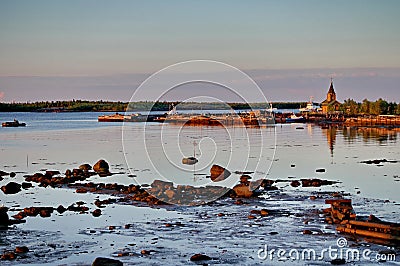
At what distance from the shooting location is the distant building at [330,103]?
121 meters

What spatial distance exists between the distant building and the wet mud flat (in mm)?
98710

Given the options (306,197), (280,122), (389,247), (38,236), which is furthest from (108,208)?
(280,122)

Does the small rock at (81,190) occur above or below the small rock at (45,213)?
above

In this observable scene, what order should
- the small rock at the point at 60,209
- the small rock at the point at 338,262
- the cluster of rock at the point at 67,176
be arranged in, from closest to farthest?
the small rock at the point at 338,262, the small rock at the point at 60,209, the cluster of rock at the point at 67,176

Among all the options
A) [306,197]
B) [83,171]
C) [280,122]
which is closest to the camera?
[306,197]

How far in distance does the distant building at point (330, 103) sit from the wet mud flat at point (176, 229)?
98.7 metres

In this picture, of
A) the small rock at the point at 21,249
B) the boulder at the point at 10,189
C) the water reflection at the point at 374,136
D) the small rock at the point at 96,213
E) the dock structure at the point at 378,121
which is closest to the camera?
the small rock at the point at 21,249

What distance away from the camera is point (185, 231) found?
58.2 ft

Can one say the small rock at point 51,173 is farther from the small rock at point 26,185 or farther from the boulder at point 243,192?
the boulder at point 243,192

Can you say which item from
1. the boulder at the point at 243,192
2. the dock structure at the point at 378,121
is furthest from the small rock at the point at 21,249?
the dock structure at the point at 378,121

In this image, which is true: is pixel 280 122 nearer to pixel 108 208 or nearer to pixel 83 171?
pixel 83 171

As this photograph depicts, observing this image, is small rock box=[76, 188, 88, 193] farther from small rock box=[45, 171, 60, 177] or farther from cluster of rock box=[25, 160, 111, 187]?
small rock box=[45, 171, 60, 177]

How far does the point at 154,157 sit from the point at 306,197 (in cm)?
1914

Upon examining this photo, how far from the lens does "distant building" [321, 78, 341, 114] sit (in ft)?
397
